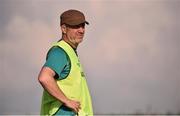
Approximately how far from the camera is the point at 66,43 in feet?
25.5

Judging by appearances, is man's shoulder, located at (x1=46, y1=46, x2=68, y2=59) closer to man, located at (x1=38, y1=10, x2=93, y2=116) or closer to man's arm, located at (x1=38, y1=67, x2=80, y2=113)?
man, located at (x1=38, y1=10, x2=93, y2=116)

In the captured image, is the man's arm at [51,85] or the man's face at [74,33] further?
the man's face at [74,33]

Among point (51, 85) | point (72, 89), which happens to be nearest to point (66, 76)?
point (72, 89)

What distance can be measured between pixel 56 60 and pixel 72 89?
0.33 meters

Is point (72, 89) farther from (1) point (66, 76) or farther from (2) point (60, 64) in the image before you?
(2) point (60, 64)

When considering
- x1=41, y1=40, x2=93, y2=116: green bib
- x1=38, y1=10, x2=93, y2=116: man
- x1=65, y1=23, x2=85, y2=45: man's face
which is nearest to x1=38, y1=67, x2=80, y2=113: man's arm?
x1=38, y1=10, x2=93, y2=116: man

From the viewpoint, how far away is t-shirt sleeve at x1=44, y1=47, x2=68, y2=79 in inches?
296

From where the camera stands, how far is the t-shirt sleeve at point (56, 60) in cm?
751

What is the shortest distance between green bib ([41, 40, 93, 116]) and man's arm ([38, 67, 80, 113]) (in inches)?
5.1

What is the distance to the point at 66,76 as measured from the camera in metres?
7.64

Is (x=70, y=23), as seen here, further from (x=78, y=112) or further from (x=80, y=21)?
(x=78, y=112)

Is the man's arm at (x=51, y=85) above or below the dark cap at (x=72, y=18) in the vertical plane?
below

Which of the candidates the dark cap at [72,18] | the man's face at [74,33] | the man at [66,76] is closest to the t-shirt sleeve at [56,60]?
the man at [66,76]

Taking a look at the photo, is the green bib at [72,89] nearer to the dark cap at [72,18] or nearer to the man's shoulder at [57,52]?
the man's shoulder at [57,52]
